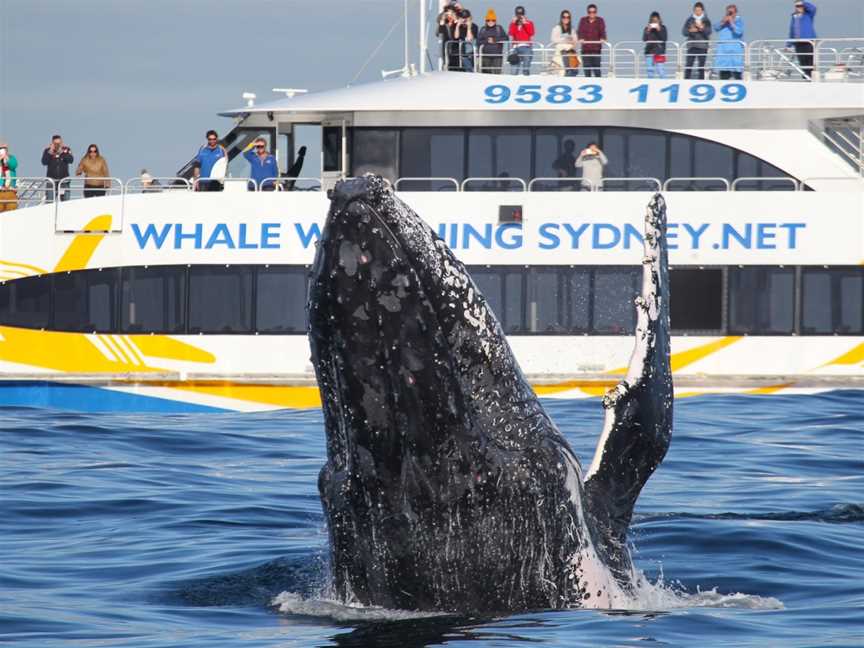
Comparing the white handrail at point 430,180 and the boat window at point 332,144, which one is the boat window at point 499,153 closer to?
the white handrail at point 430,180

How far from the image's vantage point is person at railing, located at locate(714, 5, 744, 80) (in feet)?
93.8

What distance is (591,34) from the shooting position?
2959 cm

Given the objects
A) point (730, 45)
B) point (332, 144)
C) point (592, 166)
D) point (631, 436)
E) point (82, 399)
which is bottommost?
point (82, 399)

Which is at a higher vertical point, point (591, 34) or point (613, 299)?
point (591, 34)

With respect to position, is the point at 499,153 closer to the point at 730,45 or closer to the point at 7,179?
the point at 730,45

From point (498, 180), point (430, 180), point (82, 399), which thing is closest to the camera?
point (82, 399)

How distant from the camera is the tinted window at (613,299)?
1017 inches

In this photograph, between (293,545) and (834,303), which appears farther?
(834,303)

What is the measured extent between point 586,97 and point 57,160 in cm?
986

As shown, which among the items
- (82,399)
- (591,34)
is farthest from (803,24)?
(82,399)

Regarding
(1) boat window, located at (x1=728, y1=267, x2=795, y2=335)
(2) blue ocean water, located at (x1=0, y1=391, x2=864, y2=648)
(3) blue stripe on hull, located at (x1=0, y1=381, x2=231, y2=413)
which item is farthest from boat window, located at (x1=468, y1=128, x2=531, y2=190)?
(2) blue ocean water, located at (x1=0, y1=391, x2=864, y2=648)

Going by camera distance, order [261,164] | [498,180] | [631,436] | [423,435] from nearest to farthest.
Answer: [423,435], [631,436], [498,180], [261,164]

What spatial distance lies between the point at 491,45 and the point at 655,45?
3.12m

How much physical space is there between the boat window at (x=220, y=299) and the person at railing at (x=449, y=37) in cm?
632
